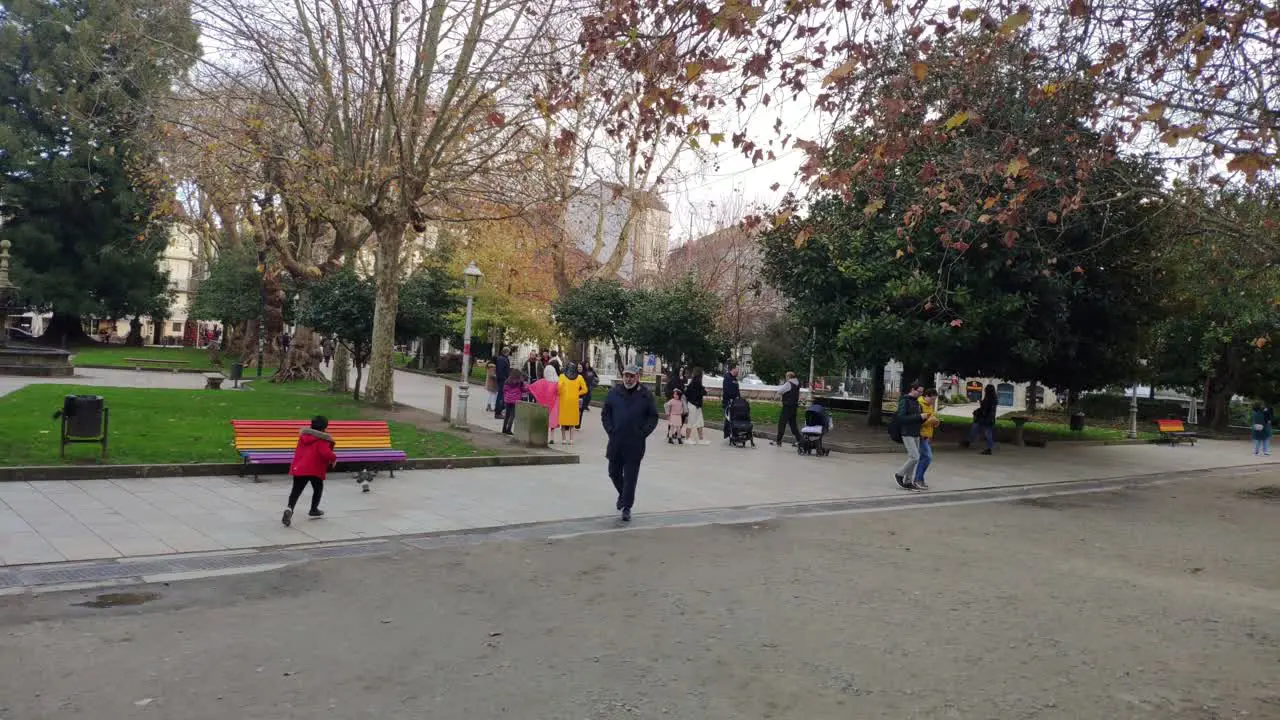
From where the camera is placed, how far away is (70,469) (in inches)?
403

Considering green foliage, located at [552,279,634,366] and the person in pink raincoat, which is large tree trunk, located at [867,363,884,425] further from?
the person in pink raincoat

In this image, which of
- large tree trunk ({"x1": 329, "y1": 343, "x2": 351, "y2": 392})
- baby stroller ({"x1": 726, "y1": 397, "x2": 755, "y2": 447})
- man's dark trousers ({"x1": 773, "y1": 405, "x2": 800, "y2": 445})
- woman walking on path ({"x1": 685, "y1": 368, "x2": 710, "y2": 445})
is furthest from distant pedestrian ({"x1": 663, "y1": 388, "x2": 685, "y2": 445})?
large tree trunk ({"x1": 329, "y1": 343, "x2": 351, "y2": 392})

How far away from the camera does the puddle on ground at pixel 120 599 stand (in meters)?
5.88

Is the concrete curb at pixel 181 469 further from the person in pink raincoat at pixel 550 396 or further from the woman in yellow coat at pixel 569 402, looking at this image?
the person in pink raincoat at pixel 550 396

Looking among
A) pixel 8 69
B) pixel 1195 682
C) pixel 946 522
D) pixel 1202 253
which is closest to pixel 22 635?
pixel 1195 682

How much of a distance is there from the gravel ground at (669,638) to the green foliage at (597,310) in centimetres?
2343

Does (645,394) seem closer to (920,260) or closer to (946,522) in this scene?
(946,522)

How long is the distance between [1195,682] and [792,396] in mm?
13685

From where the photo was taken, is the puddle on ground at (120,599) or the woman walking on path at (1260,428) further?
the woman walking on path at (1260,428)

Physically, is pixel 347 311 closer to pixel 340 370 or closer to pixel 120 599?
pixel 340 370

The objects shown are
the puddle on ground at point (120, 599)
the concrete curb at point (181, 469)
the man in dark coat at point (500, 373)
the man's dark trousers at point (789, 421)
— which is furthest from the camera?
the man in dark coat at point (500, 373)

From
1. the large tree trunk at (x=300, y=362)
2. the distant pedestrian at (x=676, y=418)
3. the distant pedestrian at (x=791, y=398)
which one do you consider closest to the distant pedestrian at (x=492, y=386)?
the distant pedestrian at (x=676, y=418)

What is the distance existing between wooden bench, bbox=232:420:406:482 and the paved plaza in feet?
0.98

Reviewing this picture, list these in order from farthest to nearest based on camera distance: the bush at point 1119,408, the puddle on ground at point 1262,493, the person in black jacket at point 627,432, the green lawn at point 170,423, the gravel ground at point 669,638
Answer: the bush at point 1119,408 < the puddle on ground at point 1262,493 < the green lawn at point 170,423 < the person in black jacket at point 627,432 < the gravel ground at point 669,638
